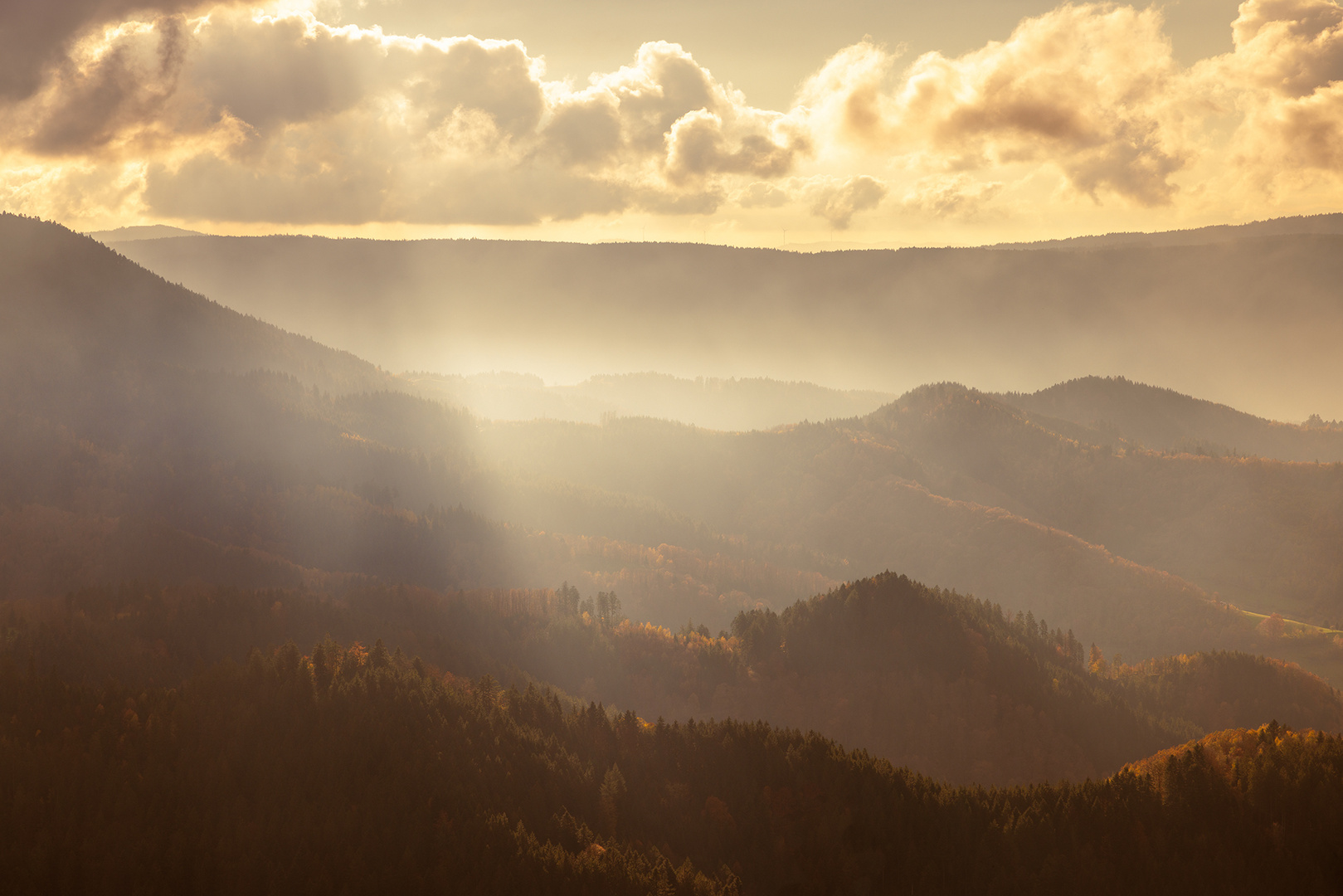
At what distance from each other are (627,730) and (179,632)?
81.1 m

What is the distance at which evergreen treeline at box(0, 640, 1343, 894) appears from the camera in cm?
7719

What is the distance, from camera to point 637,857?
305 feet

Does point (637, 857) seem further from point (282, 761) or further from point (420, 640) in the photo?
point (420, 640)

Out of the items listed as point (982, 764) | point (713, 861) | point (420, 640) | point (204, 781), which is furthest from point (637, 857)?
point (982, 764)

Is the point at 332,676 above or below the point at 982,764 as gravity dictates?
above

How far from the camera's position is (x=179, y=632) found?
504ft

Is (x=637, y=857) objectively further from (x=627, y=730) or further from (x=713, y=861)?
(x=627, y=730)

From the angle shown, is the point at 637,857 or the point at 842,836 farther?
the point at 842,836

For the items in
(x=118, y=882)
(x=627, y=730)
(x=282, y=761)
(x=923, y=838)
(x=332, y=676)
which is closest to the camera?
(x=118, y=882)

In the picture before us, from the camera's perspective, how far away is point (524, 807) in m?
95.9

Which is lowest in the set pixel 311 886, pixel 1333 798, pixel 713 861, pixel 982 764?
pixel 982 764

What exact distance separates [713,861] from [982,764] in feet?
377

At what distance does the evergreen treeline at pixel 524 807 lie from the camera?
7719 centimetres

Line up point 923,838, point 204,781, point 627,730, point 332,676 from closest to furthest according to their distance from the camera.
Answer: point 204,781, point 923,838, point 332,676, point 627,730
